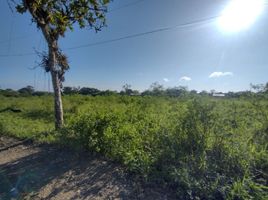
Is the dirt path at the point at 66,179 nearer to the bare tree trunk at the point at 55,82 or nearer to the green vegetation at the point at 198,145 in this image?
the green vegetation at the point at 198,145

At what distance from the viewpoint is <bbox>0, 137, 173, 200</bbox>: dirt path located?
2.75 m

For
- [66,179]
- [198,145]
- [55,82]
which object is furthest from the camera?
[55,82]

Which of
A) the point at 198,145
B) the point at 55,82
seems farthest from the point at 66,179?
the point at 55,82

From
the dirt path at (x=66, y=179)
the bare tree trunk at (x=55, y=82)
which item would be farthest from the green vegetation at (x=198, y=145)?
the bare tree trunk at (x=55, y=82)

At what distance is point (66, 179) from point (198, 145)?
2.19 m

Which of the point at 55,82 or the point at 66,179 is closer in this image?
the point at 66,179

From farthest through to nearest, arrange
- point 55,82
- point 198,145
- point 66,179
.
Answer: point 55,82 → point 198,145 → point 66,179

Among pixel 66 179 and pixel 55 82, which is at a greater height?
pixel 55 82

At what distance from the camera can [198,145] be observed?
335cm

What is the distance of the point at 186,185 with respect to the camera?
8.46 feet

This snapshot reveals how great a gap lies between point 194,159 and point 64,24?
5.10m

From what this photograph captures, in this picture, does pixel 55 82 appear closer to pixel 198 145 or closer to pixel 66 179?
pixel 66 179

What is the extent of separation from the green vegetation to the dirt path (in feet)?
0.78

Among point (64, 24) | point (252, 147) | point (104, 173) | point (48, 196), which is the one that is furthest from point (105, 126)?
point (64, 24)
